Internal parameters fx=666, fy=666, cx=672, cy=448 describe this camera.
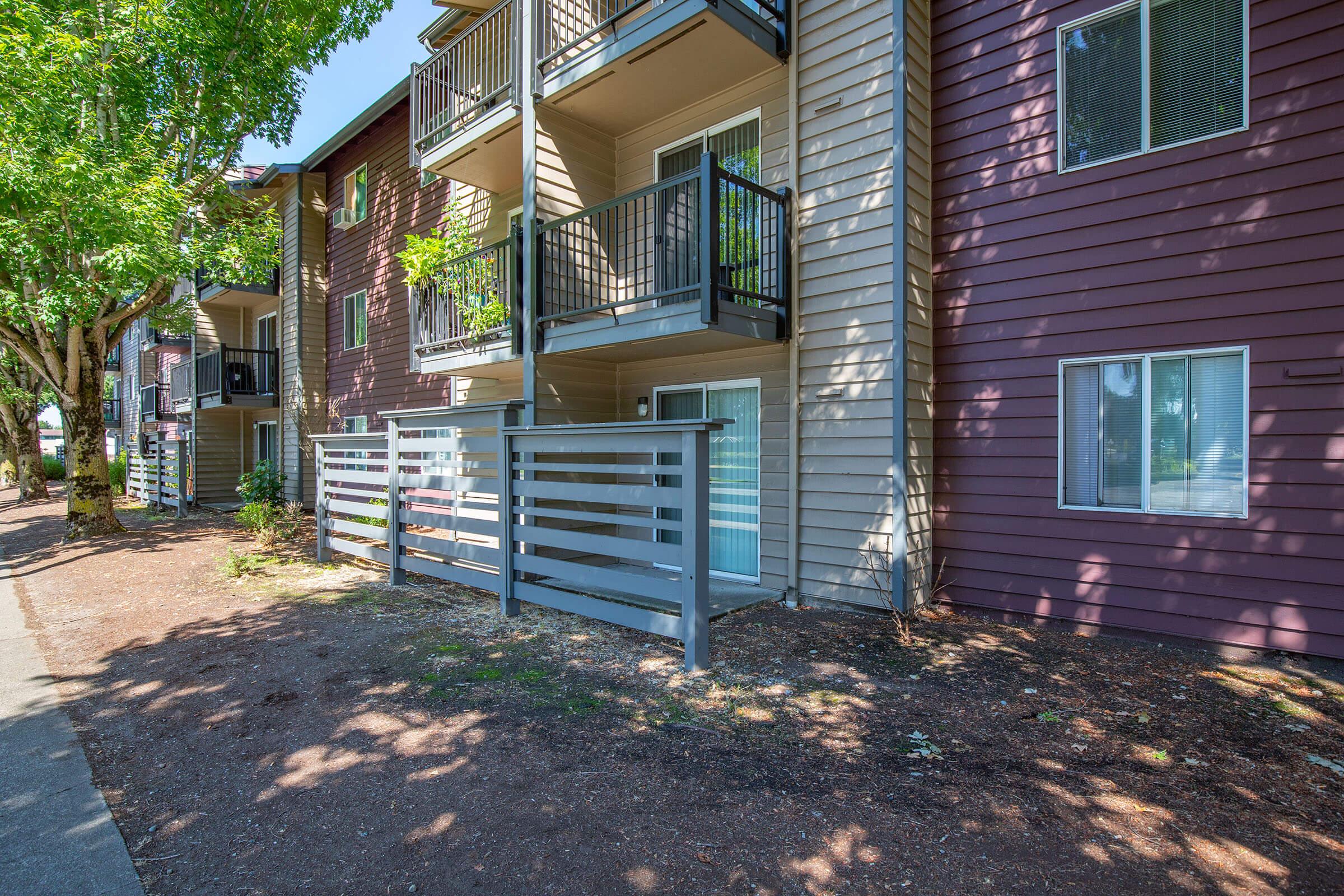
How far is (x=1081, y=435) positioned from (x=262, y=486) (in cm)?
1459

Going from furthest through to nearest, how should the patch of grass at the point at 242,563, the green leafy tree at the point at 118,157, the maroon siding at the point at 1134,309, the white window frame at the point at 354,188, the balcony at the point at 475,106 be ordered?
the white window frame at the point at 354,188 < the green leafy tree at the point at 118,157 < the patch of grass at the point at 242,563 < the balcony at the point at 475,106 < the maroon siding at the point at 1134,309

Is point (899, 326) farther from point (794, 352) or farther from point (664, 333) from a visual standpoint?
point (664, 333)

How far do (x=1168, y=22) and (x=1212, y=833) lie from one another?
19.1 feet

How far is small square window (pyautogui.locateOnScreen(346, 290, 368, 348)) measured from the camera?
46.2 ft

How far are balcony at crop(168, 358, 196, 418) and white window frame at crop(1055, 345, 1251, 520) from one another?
19.7 metres

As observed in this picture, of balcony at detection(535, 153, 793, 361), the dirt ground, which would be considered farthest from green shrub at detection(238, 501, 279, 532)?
balcony at detection(535, 153, 793, 361)

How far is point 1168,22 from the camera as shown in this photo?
527 cm

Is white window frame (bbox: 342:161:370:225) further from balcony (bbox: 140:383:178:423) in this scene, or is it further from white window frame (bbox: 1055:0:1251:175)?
white window frame (bbox: 1055:0:1251:175)

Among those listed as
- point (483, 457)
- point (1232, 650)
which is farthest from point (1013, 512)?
point (483, 457)

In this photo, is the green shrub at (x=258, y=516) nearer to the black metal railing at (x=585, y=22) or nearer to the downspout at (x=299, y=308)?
the downspout at (x=299, y=308)

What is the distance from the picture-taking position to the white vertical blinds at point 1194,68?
498 cm

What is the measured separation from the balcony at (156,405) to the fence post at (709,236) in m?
20.7

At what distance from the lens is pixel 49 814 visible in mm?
3004

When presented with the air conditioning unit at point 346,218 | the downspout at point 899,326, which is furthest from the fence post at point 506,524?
the air conditioning unit at point 346,218
